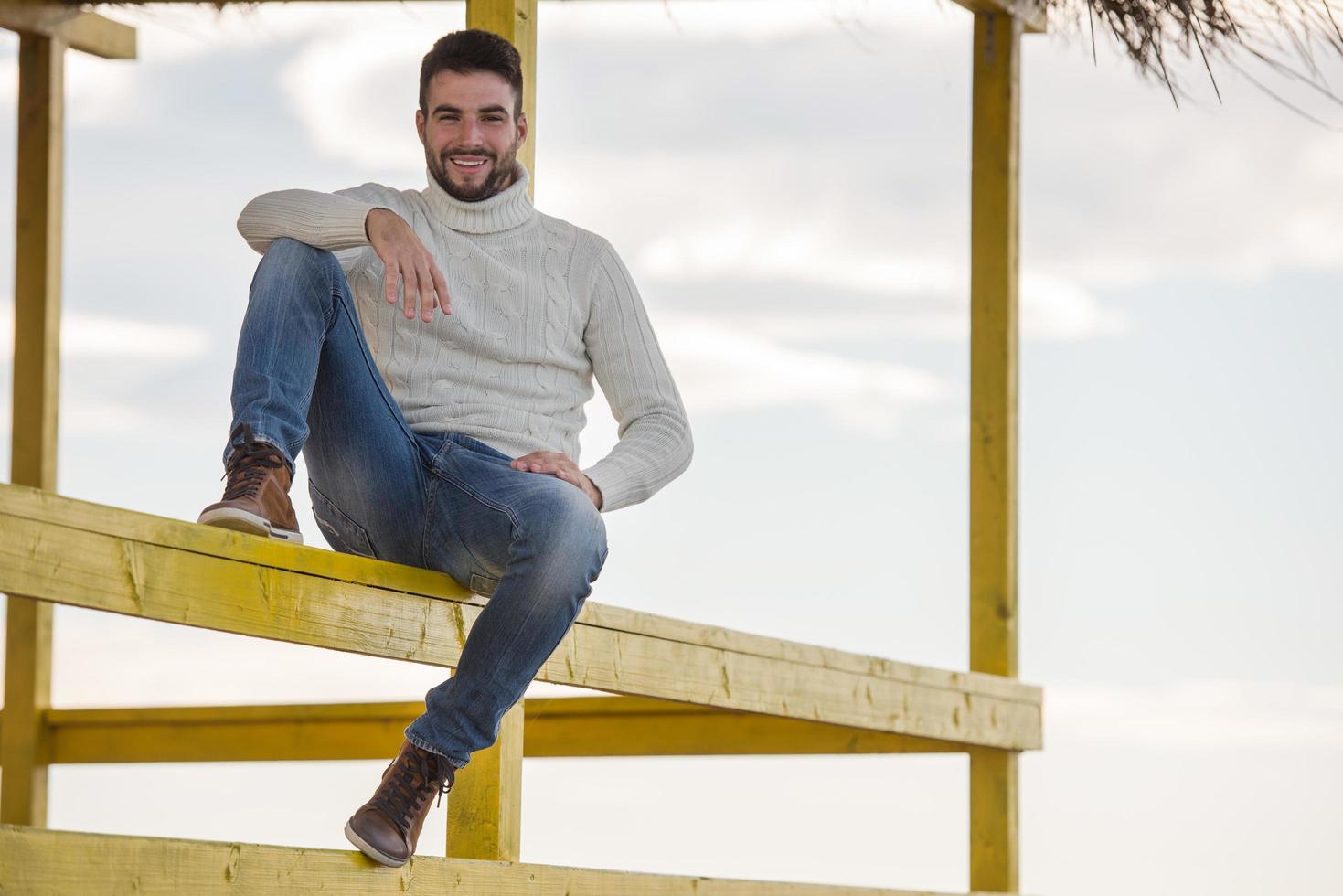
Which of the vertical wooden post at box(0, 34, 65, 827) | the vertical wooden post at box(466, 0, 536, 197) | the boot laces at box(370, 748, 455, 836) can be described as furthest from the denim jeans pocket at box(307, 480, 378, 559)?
the vertical wooden post at box(0, 34, 65, 827)

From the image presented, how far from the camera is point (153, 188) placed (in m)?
7.16

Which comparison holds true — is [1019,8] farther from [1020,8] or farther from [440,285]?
[440,285]

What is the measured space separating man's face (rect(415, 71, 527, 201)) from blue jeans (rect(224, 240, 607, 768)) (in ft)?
1.19

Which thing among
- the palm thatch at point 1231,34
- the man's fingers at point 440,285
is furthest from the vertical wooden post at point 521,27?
the palm thatch at point 1231,34

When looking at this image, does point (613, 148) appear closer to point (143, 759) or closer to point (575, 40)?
point (575, 40)

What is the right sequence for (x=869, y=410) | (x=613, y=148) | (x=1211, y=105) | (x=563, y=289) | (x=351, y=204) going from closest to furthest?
(x=351, y=204) → (x=563, y=289) → (x=1211, y=105) → (x=613, y=148) → (x=869, y=410)

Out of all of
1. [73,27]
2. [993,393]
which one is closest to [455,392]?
[993,393]

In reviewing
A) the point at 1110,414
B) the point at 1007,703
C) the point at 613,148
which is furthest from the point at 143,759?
the point at 1110,414

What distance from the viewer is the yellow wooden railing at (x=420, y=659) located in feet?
8.10

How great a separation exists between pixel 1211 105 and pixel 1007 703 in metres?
1.66

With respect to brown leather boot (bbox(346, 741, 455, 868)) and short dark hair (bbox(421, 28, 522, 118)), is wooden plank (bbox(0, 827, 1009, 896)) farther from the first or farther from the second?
short dark hair (bbox(421, 28, 522, 118))

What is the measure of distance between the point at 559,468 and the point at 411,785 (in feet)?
1.69

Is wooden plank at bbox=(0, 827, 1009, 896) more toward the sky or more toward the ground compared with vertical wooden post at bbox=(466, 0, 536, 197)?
more toward the ground

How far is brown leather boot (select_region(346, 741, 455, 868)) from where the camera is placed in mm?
2707
